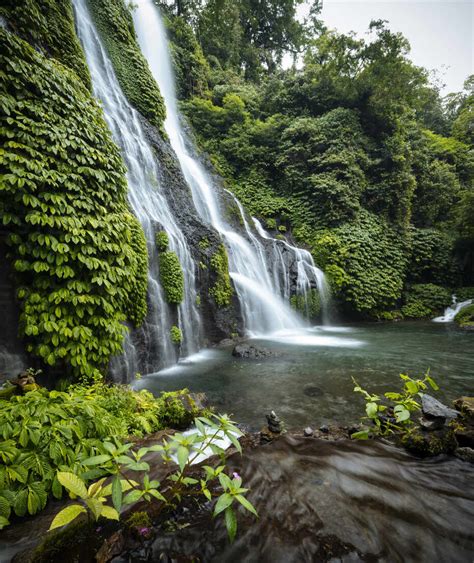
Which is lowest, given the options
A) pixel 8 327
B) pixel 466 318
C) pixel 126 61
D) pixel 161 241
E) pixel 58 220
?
pixel 466 318

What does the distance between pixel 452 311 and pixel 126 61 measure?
20793mm

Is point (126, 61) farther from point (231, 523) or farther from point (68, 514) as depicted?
point (231, 523)

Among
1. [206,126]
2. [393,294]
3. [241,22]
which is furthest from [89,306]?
[241,22]

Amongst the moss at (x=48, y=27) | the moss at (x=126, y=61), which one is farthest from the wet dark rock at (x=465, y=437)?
the moss at (x=126, y=61)

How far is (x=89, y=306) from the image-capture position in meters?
4.10

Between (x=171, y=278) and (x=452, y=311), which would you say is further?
(x=452, y=311)

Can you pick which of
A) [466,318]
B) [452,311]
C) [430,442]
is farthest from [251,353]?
[452,311]

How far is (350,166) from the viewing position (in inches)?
634

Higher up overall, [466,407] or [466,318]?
[466,407]

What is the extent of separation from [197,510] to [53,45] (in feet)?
31.7

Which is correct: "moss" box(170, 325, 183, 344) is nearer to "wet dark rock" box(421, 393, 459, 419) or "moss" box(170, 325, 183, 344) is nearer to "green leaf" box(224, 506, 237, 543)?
"wet dark rock" box(421, 393, 459, 419)

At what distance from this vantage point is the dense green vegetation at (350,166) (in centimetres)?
1511

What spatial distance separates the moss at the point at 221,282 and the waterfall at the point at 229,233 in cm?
65

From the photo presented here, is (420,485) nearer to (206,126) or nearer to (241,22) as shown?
(206,126)
